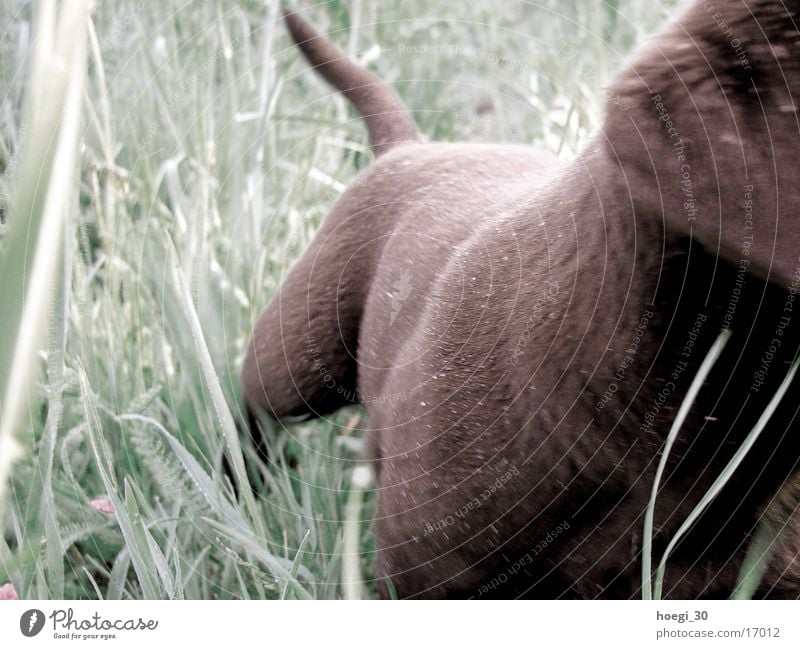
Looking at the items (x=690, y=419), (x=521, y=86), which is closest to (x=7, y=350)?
(x=690, y=419)

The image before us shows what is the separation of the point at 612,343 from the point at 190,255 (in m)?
Answer: 0.80

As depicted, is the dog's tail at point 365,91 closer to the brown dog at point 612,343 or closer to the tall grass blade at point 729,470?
the brown dog at point 612,343

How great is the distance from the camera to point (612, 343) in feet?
2.04

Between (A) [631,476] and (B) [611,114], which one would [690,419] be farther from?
(B) [611,114]

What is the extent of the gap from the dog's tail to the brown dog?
0.27m

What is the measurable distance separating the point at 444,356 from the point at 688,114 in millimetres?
326

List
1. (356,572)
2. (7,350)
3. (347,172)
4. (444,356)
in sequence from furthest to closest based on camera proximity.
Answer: (347,172) < (356,572) < (444,356) < (7,350)

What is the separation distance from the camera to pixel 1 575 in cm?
69

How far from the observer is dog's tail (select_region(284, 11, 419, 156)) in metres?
1.20

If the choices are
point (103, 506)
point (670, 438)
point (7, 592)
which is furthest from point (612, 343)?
point (103, 506)

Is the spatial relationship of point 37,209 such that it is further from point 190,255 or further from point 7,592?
point 190,255

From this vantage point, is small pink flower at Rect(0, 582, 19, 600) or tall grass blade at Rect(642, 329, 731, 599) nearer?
tall grass blade at Rect(642, 329, 731, 599)

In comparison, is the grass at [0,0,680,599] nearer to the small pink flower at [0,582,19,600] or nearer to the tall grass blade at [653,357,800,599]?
the small pink flower at [0,582,19,600]

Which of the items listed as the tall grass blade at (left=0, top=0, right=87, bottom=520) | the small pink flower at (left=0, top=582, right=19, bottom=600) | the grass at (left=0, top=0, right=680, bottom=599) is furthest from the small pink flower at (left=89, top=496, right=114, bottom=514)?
the tall grass blade at (left=0, top=0, right=87, bottom=520)
